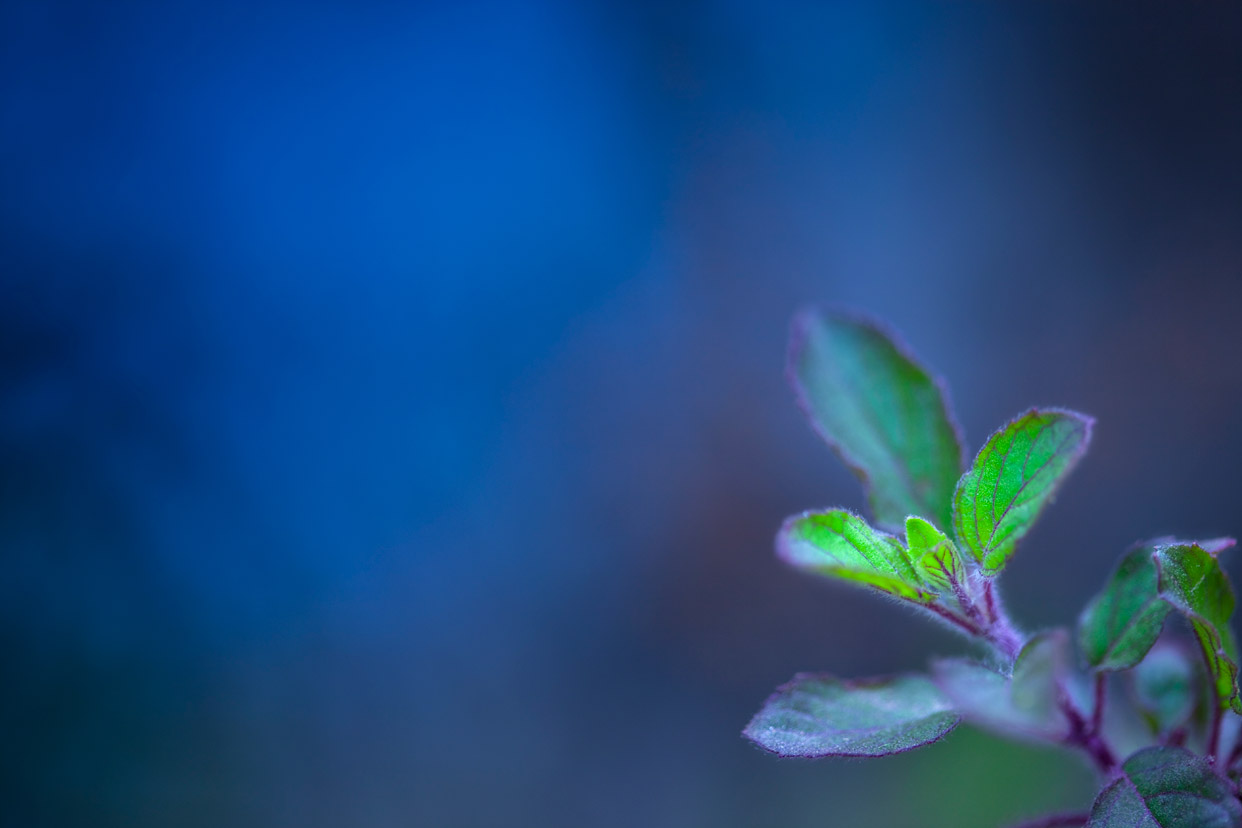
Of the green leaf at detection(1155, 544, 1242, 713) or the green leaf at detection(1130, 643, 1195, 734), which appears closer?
the green leaf at detection(1155, 544, 1242, 713)

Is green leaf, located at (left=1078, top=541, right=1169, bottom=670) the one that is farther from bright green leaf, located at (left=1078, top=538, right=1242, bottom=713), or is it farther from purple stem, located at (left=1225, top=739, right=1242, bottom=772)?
purple stem, located at (left=1225, top=739, right=1242, bottom=772)

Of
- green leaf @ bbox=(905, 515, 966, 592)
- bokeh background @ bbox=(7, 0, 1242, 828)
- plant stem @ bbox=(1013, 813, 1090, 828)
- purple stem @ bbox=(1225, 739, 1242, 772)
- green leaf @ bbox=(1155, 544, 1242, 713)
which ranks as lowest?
purple stem @ bbox=(1225, 739, 1242, 772)

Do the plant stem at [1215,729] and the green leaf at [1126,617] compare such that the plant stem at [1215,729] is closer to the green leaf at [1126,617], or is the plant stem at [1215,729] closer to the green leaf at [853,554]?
the green leaf at [1126,617]

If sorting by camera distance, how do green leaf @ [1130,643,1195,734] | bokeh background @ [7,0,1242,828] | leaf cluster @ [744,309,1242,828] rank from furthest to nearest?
bokeh background @ [7,0,1242,828], green leaf @ [1130,643,1195,734], leaf cluster @ [744,309,1242,828]

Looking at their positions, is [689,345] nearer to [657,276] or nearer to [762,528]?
[657,276]

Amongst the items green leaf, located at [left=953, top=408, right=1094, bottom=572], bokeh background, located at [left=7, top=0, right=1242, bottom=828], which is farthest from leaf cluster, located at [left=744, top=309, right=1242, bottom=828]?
bokeh background, located at [left=7, top=0, right=1242, bottom=828]

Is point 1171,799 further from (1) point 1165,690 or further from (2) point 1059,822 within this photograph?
(1) point 1165,690
